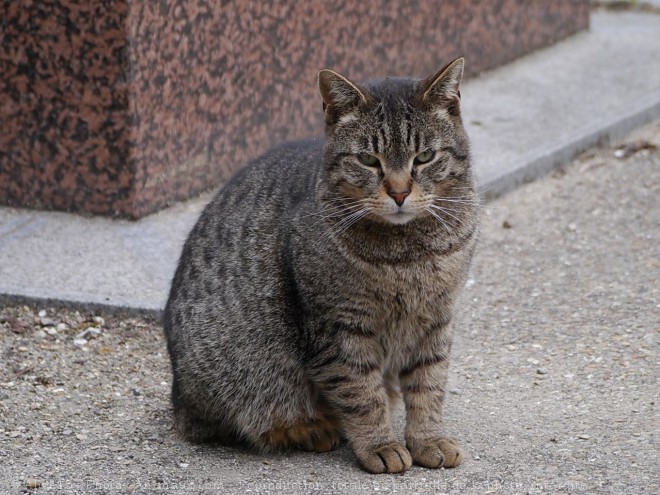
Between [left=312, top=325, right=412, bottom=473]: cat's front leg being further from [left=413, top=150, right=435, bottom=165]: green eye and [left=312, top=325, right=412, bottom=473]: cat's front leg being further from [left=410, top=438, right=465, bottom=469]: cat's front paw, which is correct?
[left=413, top=150, right=435, bottom=165]: green eye

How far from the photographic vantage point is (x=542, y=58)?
8.45m

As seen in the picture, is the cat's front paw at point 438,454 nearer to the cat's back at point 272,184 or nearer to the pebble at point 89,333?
the cat's back at point 272,184

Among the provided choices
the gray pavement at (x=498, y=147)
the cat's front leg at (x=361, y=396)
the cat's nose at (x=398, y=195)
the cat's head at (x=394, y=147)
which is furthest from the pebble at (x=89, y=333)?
the cat's nose at (x=398, y=195)

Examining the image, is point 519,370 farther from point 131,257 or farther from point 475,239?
point 131,257

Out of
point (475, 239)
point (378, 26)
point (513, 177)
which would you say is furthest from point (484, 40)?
point (475, 239)

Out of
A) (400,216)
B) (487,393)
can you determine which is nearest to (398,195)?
(400,216)

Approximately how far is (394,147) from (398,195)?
0.16 m

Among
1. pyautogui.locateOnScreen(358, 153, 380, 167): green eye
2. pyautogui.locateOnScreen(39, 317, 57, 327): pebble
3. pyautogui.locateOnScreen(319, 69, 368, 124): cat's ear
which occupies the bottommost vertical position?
pyautogui.locateOnScreen(39, 317, 57, 327): pebble

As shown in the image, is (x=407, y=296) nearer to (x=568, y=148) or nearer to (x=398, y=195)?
(x=398, y=195)

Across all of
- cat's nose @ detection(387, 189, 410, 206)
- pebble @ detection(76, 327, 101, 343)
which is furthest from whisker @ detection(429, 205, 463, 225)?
pebble @ detection(76, 327, 101, 343)

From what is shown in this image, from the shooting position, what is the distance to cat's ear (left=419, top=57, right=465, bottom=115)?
Result: 12.1 feet

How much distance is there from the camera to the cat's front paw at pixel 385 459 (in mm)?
3723

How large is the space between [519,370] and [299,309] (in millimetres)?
1182

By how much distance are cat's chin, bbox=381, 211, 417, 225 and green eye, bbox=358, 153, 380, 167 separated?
17cm
